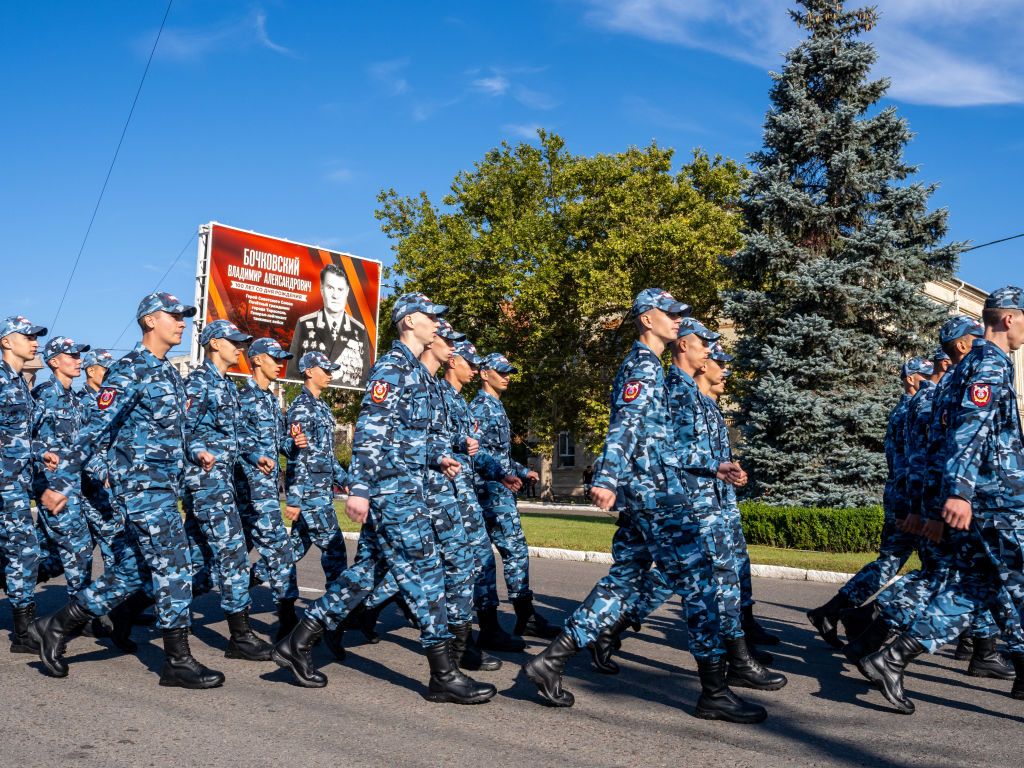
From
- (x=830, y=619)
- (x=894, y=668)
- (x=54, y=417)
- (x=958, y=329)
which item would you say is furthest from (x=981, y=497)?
(x=54, y=417)

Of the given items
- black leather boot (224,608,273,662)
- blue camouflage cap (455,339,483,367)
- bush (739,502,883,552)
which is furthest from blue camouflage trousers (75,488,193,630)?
bush (739,502,883,552)

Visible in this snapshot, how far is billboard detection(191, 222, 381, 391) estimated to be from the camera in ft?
69.2

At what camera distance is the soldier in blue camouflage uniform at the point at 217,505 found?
20.7 feet

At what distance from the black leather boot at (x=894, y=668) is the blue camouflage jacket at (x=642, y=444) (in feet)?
4.62

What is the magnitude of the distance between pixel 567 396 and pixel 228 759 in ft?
102

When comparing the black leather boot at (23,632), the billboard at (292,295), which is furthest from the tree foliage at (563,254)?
the black leather boot at (23,632)

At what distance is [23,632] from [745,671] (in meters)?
4.86

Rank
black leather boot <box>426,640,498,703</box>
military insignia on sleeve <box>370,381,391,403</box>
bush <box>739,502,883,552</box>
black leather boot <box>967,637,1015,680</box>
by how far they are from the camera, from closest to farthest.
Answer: black leather boot <box>426,640,498,703</box>
military insignia on sleeve <box>370,381,391,403</box>
black leather boot <box>967,637,1015,680</box>
bush <box>739,502,883,552</box>

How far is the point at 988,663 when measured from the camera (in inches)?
241

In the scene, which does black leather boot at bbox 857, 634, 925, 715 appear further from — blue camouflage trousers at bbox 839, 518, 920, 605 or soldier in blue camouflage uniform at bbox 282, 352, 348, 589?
soldier in blue camouflage uniform at bbox 282, 352, 348, 589

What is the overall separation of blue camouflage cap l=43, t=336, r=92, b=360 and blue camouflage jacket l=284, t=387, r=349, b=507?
238 centimetres

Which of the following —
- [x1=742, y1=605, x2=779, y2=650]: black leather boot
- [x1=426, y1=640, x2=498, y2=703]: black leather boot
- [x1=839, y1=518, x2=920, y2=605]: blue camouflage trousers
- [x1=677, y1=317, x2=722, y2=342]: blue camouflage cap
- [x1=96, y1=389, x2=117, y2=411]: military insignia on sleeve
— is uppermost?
[x1=677, y1=317, x2=722, y2=342]: blue camouflage cap

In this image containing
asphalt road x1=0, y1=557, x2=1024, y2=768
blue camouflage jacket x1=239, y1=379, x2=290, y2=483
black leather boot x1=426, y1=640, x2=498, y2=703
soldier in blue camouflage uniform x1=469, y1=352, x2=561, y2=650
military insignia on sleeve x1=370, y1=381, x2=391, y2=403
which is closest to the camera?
asphalt road x1=0, y1=557, x2=1024, y2=768

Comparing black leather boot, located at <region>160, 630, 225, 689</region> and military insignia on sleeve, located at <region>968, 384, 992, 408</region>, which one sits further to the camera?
black leather boot, located at <region>160, 630, 225, 689</region>
